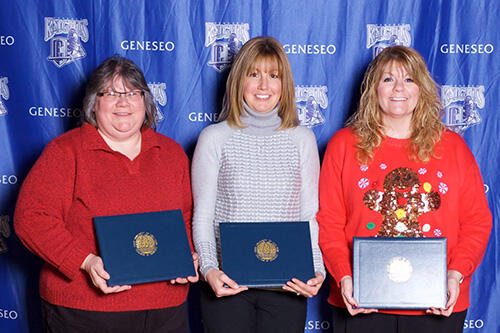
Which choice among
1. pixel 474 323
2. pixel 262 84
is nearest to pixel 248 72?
pixel 262 84

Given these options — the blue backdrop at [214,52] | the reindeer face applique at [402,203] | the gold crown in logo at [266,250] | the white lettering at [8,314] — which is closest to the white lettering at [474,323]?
the blue backdrop at [214,52]

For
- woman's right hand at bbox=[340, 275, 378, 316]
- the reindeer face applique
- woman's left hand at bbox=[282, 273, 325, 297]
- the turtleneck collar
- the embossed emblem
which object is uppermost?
the turtleneck collar

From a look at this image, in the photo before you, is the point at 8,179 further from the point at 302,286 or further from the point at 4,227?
the point at 302,286

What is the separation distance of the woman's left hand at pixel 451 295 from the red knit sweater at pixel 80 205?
93cm

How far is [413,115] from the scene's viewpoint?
2145mm

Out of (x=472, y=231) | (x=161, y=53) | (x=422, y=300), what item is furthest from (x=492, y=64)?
(x=161, y=53)

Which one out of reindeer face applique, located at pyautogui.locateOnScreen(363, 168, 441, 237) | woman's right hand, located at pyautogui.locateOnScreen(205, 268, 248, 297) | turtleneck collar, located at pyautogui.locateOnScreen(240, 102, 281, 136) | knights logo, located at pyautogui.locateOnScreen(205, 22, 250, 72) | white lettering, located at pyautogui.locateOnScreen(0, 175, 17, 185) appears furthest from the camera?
white lettering, located at pyautogui.locateOnScreen(0, 175, 17, 185)

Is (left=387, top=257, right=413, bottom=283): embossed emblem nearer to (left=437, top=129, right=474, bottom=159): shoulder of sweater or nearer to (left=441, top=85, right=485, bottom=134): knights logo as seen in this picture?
(left=437, top=129, right=474, bottom=159): shoulder of sweater

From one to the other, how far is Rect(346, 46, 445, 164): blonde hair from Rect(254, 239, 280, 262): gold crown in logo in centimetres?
48

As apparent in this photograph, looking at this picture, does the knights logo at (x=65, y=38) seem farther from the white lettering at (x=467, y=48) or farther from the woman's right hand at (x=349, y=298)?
the white lettering at (x=467, y=48)

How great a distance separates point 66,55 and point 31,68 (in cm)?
19

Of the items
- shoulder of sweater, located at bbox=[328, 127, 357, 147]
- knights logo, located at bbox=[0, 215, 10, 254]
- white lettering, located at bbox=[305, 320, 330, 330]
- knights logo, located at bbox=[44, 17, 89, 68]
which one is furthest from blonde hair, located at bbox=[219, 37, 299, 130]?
knights logo, located at bbox=[0, 215, 10, 254]

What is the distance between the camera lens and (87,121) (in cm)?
200

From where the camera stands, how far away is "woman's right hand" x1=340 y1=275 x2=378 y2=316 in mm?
1929
